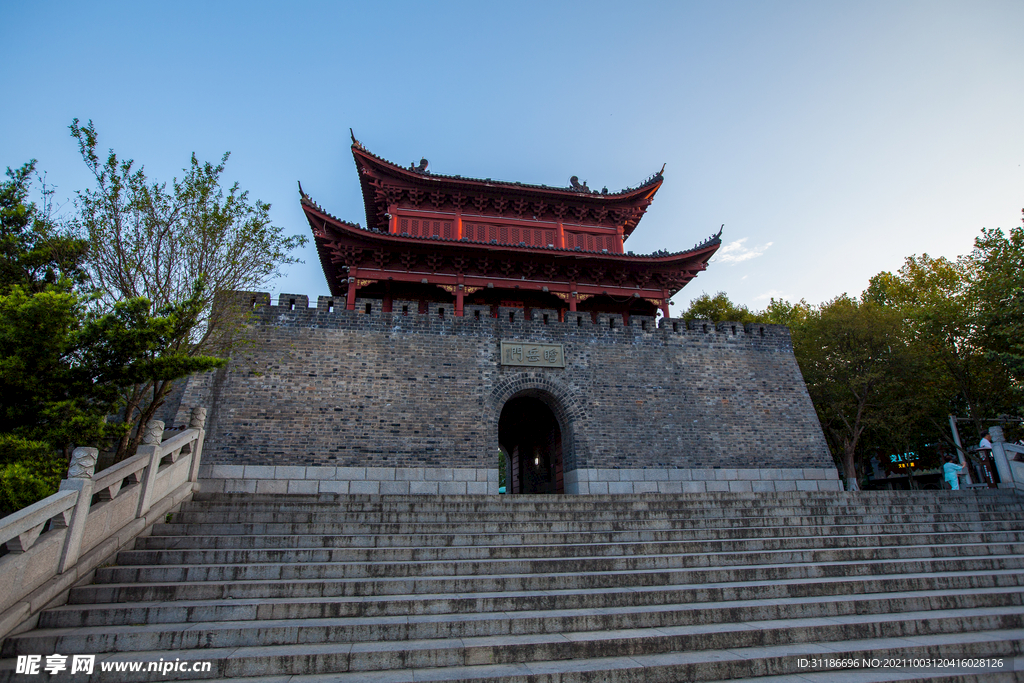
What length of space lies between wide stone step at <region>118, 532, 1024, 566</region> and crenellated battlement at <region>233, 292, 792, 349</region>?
588cm

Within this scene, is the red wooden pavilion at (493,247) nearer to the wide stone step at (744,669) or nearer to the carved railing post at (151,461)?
the carved railing post at (151,461)

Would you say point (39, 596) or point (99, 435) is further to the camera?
point (99, 435)

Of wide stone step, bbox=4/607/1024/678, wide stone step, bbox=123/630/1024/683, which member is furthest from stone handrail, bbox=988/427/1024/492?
wide stone step, bbox=123/630/1024/683

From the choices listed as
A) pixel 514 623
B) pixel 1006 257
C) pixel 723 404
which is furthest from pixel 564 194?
pixel 514 623

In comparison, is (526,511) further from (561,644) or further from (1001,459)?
(1001,459)

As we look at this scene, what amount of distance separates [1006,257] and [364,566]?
15.6 m

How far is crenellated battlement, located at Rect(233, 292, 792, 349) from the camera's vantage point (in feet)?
35.4

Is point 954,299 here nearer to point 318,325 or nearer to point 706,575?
point 706,575

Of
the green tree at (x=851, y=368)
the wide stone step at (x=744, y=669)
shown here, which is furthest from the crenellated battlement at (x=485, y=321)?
the wide stone step at (x=744, y=669)

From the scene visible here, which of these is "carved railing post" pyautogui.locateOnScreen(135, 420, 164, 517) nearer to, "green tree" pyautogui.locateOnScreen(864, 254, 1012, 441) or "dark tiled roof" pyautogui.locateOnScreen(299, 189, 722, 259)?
"dark tiled roof" pyautogui.locateOnScreen(299, 189, 722, 259)

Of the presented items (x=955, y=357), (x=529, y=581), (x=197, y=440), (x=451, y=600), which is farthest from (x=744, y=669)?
(x=955, y=357)

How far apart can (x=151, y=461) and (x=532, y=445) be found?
33.1ft

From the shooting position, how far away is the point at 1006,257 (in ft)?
40.2

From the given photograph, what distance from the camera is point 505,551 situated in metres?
5.17
